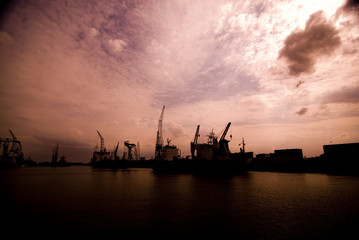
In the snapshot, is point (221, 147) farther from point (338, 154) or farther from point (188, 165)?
point (338, 154)

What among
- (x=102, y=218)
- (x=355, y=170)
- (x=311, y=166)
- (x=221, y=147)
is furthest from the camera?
(x=221, y=147)

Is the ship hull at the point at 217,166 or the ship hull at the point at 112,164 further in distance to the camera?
the ship hull at the point at 112,164

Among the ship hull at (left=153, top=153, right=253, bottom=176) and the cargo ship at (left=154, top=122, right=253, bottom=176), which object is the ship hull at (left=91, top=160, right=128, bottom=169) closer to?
the cargo ship at (left=154, top=122, right=253, bottom=176)

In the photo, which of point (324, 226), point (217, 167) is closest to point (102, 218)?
point (324, 226)

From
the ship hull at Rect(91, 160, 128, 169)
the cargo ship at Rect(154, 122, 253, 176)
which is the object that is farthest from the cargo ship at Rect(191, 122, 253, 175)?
the ship hull at Rect(91, 160, 128, 169)

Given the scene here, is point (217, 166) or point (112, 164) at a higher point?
point (217, 166)

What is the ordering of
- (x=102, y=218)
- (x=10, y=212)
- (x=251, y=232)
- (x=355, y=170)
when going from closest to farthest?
(x=251, y=232) → (x=102, y=218) → (x=10, y=212) → (x=355, y=170)

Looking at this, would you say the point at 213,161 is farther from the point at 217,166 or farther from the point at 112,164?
the point at 112,164

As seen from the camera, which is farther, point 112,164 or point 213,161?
point 112,164

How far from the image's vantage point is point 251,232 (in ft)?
44.3

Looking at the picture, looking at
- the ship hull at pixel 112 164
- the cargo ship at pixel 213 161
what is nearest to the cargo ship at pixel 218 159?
the cargo ship at pixel 213 161

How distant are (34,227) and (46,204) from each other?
31.9 ft

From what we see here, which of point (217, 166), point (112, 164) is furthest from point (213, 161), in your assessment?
point (112, 164)

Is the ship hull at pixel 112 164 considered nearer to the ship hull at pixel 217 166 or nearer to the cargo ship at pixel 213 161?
the cargo ship at pixel 213 161
